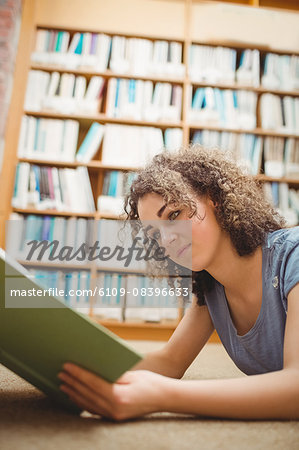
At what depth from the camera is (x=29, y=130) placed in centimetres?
238

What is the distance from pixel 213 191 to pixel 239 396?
0.52 meters

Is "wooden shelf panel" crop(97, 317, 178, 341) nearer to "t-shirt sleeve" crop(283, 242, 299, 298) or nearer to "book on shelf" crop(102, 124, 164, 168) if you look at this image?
"book on shelf" crop(102, 124, 164, 168)

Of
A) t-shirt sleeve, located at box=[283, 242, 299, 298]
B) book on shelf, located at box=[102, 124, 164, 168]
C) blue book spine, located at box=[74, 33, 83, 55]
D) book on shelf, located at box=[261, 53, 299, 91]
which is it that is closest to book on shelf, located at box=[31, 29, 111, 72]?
blue book spine, located at box=[74, 33, 83, 55]

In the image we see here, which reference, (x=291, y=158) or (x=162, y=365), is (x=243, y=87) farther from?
(x=162, y=365)

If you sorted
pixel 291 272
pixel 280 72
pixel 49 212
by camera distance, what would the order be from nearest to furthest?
1. pixel 291 272
2. pixel 49 212
3. pixel 280 72

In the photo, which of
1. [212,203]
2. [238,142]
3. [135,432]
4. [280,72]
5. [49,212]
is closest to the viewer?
[135,432]

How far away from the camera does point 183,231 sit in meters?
0.85

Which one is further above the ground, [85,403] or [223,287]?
[223,287]

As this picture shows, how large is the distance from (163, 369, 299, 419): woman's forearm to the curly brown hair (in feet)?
1.16

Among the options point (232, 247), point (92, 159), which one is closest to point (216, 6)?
point (92, 159)

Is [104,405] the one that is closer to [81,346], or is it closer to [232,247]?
[81,346]

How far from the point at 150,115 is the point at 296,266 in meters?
1.95

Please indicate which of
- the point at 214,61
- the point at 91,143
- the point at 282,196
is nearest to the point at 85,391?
the point at 91,143

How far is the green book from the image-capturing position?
50 centimetres
